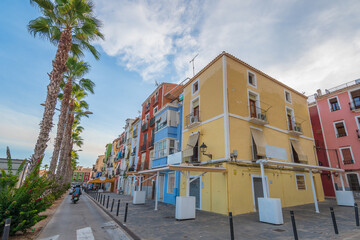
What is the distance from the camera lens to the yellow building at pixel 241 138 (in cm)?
1115

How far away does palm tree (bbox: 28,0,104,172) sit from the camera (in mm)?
8945

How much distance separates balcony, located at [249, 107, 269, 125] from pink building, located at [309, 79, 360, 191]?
12.1 meters

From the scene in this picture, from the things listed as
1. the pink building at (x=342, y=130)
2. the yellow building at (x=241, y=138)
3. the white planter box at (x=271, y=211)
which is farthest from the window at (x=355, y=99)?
the white planter box at (x=271, y=211)

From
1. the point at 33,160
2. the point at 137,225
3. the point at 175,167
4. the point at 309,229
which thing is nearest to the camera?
the point at 309,229

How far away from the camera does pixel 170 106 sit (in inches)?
730

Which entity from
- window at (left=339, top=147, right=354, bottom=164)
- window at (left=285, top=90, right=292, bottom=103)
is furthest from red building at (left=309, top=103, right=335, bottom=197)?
window at (left=285, top=90, right=292, bottom=103)

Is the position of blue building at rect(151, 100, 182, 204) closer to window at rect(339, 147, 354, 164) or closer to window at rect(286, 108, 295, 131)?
window at rect(286, 108, 295, 131)

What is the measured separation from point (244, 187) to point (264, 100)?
7.61 metres

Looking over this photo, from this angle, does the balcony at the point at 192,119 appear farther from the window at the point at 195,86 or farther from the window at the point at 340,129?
the window at the point at 340,129

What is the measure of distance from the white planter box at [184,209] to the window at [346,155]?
20051 mm

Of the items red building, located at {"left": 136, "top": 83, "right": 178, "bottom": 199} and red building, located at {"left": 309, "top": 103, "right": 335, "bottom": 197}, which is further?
red building, located at {"left": 136, "top": 83, "right": 178, "bottom": 199}

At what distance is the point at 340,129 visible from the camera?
2077 cm

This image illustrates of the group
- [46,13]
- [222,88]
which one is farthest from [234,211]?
[46,13]

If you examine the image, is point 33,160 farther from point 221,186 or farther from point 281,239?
point 281,239
